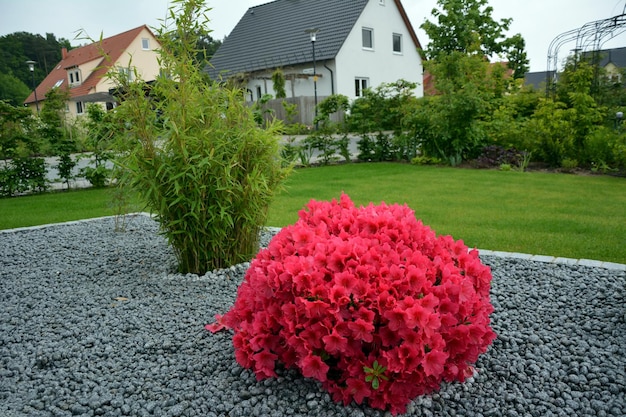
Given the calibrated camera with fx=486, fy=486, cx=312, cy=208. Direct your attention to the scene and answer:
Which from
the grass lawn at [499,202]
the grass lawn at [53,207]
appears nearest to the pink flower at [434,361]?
the grass lawn at [499,202]

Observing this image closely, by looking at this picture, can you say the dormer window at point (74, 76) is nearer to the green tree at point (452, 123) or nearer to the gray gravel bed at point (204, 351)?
the green tree at point (452, 123)

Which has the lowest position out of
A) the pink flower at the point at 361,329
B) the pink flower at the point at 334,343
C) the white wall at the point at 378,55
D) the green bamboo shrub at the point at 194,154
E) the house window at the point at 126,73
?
the pink flower at the point at 334,343

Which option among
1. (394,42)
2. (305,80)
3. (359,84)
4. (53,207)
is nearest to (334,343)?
(53,207)

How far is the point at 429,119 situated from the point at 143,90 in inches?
291

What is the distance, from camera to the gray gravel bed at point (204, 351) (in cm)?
195

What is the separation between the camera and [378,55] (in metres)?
25.0

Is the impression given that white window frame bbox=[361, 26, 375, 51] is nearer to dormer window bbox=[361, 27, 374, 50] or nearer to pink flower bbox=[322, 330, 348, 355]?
dormer window bbox=[361, 27, 374, 50]

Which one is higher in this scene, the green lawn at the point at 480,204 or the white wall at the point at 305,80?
the white wall at the point at 305,80

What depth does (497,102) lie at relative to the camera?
11766 mm

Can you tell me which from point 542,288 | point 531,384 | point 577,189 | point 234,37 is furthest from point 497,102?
point 234,37

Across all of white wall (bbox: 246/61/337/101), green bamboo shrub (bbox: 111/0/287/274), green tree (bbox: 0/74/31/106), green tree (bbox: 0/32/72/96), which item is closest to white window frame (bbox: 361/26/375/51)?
white wall (bbox: 246/61/337/101)

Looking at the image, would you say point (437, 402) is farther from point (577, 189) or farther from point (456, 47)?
point (456, 47)

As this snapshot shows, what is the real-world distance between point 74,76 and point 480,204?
36.5 meters

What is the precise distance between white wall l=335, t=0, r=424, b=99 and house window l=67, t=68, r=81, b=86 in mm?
21860
